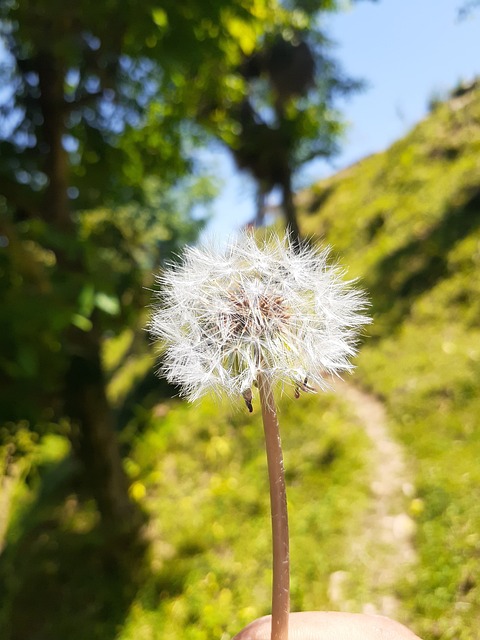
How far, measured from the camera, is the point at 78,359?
4.85 metres

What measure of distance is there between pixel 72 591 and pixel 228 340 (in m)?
5.68

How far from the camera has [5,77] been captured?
5.62 m

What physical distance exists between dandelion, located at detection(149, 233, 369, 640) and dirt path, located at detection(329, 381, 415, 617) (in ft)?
12.0

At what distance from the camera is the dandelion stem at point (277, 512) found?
1.07 m

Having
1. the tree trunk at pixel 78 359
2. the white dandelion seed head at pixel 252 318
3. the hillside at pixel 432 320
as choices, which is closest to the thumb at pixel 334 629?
the white dandelion seed head at pixel 252 318

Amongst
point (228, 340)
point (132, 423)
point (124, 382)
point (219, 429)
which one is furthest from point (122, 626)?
point (124, 382)

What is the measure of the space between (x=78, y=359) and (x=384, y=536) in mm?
3571

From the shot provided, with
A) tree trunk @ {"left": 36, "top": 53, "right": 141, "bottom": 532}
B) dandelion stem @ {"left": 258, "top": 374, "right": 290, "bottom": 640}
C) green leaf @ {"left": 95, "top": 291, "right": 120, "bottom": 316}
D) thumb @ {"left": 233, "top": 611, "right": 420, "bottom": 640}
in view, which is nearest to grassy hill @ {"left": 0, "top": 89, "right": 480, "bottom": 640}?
tree trunk @ {"left": 36, "top": 53, "right": 141, "bottom": 532}

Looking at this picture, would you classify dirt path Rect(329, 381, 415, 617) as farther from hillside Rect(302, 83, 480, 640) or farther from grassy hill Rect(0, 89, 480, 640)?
hillside Rect(302, 83, 480, 640)

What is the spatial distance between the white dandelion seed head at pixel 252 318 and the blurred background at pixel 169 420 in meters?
0.76

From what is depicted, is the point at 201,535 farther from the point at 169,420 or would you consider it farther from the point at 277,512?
the point at 277,512

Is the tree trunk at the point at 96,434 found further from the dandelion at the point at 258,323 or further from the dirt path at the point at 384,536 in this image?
the dandelion at the point at 258,323

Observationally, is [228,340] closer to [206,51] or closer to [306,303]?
[306,303]

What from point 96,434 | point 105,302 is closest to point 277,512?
point 105,302
